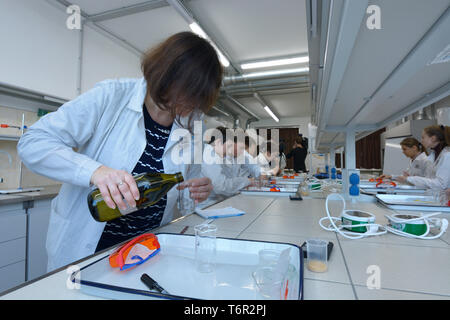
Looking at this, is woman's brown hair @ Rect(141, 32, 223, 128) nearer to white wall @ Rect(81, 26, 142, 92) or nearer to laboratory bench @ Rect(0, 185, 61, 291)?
laboratory bench @ Rect(0, 185, 61, 291)

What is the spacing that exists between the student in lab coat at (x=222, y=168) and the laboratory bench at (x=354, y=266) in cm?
93

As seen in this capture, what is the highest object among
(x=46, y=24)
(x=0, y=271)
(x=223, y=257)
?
(x=46, y=24)

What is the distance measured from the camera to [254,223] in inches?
39.0

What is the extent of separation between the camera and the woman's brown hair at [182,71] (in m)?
0.84

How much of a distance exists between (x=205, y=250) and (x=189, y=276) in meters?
0.08

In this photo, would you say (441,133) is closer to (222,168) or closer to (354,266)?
(222,168)

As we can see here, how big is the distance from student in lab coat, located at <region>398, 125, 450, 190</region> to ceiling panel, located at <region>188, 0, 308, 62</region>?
2.10 meters

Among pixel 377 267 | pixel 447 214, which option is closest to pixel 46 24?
pixel 377 267

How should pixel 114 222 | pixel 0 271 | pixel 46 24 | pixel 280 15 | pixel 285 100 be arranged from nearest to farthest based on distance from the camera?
pixel 114 222 < pixel 0 271 < pixel 46 24 < pixel 280 15 < pixel 285 100

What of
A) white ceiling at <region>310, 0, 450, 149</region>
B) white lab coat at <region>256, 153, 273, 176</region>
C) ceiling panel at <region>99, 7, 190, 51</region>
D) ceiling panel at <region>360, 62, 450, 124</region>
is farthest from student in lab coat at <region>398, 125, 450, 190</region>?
ceiling panel at <region>99, 7, 190, 51</region>

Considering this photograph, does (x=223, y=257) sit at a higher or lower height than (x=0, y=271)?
higher

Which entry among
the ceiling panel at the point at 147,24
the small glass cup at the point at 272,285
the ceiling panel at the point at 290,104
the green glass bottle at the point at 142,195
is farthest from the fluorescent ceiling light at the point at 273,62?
the small glass cup at the point at 272,285
